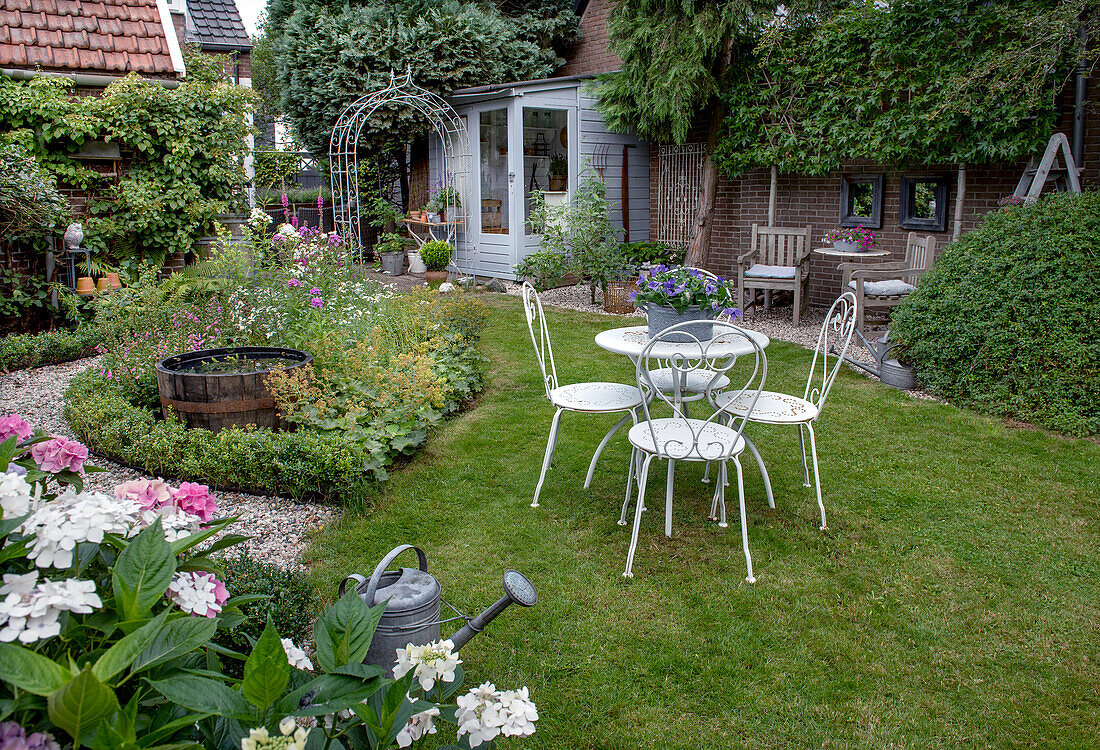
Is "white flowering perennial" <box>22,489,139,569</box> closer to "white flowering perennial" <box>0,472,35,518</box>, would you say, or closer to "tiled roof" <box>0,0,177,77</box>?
"white flowering perennial" <box>0,472,35,518</box>

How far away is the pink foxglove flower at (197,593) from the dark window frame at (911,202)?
8867mm

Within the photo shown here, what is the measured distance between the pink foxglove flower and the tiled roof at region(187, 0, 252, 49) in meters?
15.3

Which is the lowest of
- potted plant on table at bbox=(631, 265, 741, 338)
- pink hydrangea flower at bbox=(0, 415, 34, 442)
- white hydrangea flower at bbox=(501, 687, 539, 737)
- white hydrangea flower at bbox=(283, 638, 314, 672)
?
white hydrangea flower at bbox=(501, 687, 539, 737)

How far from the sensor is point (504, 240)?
11930mm

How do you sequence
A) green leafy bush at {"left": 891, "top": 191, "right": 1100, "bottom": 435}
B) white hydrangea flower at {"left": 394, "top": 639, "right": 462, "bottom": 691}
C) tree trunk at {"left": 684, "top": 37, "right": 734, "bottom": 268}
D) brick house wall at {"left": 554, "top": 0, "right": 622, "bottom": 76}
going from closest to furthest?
white hydrangea flower at {"left": 394, "top": 639, "right": 462, "bottom": 691} < green leafy bush at {"left": 891, "top": 191, "right": 1100, "bottom": 435} < tree trunk at {"left": 684, "top": 37, "right": 734, "bottom": 268} < brick house wall at {"left": 554, "top": 0, "right": 622, "bottom": 76}

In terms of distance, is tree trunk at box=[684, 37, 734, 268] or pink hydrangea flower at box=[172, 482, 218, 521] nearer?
pink hydrangea flower at box=[172, 482, 218, 521]

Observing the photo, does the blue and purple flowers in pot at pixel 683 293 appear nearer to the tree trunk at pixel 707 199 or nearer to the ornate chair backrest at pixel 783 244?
the ornate chair backrest at pixel 783 244

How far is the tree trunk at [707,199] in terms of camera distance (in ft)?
33.3

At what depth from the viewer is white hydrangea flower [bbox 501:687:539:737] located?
57.6 inches

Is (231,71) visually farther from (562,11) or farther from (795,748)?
(795,748)

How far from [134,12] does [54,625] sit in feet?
30.5

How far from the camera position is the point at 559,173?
11.9 m

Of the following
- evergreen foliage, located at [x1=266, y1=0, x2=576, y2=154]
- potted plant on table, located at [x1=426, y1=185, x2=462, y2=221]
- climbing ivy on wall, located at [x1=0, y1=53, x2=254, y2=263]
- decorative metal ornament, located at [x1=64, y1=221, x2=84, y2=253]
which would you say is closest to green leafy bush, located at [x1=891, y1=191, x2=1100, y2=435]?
climbing ivy on wall, located at [x1=0, y1=53, x2=254, y2=263]

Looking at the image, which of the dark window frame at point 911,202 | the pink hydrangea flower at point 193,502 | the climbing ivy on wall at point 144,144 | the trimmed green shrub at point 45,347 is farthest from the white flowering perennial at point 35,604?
the dark window frame at point 911,202
